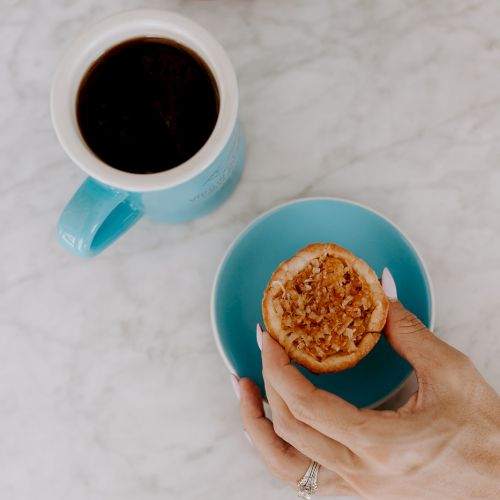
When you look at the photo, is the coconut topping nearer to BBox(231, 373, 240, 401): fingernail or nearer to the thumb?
the thumb

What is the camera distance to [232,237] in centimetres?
92

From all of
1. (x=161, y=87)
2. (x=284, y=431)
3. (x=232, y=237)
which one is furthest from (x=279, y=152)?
(x=284, y=431)

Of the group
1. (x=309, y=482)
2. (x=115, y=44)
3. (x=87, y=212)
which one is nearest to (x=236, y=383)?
(x=309, y=482)

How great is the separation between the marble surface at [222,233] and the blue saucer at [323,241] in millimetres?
82

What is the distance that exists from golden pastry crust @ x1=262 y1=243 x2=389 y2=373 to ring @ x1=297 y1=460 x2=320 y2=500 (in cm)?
16

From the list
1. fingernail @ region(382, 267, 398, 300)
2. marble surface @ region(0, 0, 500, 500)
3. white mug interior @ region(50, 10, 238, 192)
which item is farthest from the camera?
marble surface @ region(0, 0, 500, 500)

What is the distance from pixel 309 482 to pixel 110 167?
1.58ft

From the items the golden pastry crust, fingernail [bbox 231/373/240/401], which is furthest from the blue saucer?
the golden pastry crust

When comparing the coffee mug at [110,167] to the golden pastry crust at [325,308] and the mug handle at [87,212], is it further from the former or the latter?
the golden pastry crust at [325,308]

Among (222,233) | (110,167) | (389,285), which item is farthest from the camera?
(222,233)

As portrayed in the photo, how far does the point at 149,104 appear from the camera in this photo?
0.70m

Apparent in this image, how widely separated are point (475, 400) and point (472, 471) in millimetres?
85

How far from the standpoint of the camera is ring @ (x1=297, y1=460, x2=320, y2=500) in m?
0.78

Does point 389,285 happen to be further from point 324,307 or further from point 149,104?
point 149,104
